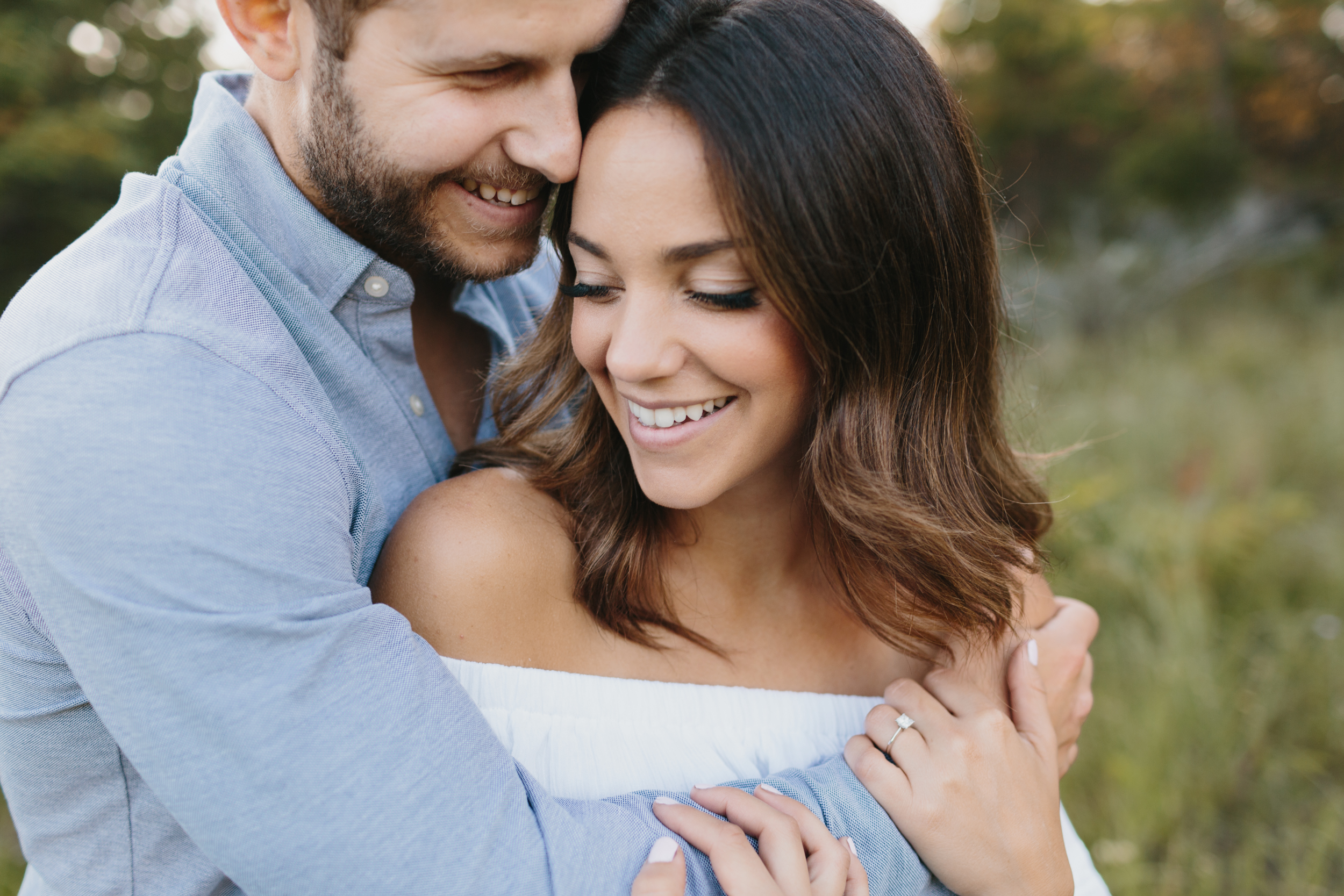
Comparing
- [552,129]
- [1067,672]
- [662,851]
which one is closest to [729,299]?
[552,129]

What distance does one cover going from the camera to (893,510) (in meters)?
2.01

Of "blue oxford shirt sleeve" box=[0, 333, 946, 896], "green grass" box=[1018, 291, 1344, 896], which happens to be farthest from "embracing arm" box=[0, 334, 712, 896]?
"green grass" box=[1018, 291, 1344, 896]

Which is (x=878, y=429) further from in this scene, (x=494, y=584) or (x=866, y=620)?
(x=494, y=584)

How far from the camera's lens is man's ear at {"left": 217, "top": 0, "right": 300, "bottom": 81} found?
6.01 feet

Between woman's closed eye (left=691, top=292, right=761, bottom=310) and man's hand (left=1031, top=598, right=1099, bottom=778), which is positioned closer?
woman's closed eye (left=691, top=292, right=761, bottom=310)

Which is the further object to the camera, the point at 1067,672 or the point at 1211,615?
the point at 1211,615

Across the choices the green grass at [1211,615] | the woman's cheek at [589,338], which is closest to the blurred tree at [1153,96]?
the green grass at [1211,615]

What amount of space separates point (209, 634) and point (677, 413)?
3.01 feet

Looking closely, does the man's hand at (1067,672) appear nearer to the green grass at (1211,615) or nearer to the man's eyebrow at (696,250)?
the green grass at (1211,615)

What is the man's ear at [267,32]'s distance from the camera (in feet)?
6.01

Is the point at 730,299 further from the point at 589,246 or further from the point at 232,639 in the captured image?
the point at 232,639

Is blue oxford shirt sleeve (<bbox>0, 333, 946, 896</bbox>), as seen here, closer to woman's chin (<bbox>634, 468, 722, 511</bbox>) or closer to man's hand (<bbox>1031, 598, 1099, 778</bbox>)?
woman's chin (<bbox>634, 468, 722, 511</bbox>)

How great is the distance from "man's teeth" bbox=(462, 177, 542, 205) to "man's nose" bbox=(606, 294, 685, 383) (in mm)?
375

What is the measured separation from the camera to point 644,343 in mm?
1766
